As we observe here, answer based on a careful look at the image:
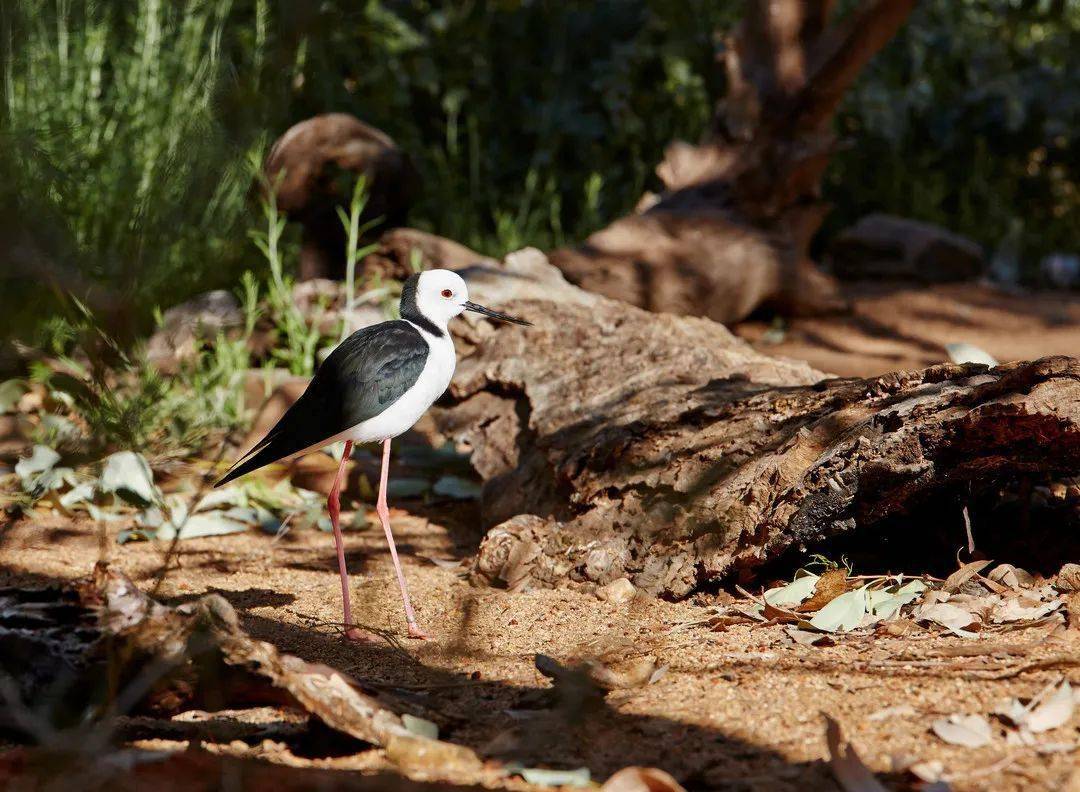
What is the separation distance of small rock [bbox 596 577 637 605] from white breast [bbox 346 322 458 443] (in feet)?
2.90

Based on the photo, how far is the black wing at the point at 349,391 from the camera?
3.54 m

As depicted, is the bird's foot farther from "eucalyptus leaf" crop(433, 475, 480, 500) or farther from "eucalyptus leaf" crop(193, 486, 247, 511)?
"eucalyptus leaf" crop(193, 486, 247, 511)

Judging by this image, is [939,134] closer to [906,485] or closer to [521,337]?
[521,337]

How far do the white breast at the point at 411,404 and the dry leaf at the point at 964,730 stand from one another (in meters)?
2.02

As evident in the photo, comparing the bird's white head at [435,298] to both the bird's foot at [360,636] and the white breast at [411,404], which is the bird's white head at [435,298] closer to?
the white breast at [411,404]

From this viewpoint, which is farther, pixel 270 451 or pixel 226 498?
pixel 226 498

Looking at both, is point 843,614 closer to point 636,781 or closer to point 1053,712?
point 1053,712

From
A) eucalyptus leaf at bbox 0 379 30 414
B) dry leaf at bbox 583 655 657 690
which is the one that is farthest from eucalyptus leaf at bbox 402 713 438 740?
eucalyptus leaf at bbox 0 379 30 414

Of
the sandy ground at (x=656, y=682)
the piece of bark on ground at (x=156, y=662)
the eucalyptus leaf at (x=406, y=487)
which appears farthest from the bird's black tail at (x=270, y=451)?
the eucalyptus leaf at (x=406, y=487)

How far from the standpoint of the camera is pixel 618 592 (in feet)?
10.6

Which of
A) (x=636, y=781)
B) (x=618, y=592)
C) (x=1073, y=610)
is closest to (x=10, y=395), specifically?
(x=618, y=592)

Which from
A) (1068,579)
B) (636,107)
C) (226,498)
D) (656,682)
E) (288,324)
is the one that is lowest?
(226,498)

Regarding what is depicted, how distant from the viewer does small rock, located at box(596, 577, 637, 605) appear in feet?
10.5

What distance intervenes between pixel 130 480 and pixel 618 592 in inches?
84.1
